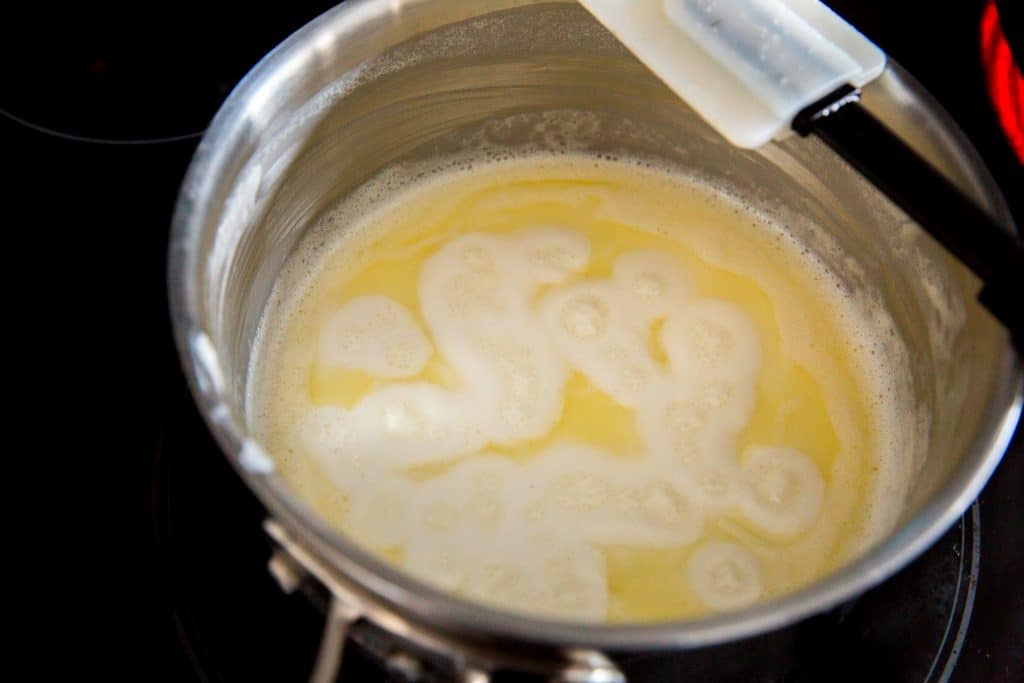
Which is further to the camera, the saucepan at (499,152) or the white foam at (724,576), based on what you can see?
the white foam at (724,576)

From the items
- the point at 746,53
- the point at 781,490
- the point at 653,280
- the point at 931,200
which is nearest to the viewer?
the point at 931,200

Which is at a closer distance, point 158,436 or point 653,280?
point 158,436

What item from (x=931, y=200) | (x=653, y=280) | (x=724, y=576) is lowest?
(x=724, y=576)

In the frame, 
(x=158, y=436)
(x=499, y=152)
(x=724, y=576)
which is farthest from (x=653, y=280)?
(x=158, y=436)

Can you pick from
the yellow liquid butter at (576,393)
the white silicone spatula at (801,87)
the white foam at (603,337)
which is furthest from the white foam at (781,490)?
the white silicone spatula at (801,87)

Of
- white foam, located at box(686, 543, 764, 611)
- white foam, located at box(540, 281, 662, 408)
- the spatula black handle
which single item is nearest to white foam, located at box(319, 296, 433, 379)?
white foam, located at box(540, 281, 662, 408)

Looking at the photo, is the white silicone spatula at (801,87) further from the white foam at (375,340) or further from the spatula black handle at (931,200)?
the white foam at (375,340)

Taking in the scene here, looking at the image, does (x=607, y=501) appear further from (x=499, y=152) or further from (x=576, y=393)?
(x=499, y=152)

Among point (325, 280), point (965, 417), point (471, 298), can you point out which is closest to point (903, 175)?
point (965, 417)
